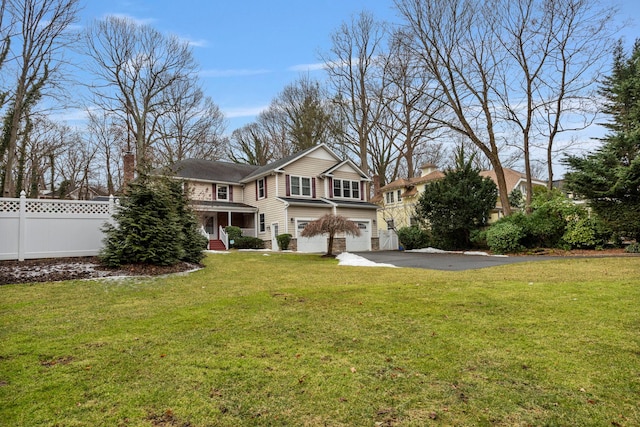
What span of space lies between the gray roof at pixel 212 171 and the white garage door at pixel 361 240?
9.12m

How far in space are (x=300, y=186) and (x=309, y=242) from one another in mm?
3992

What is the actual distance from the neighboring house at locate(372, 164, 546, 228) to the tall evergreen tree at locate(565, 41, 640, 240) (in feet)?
45.4

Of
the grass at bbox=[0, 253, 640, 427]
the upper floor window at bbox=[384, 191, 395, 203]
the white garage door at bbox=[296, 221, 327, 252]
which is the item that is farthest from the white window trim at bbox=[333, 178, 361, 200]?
the grass at bbox=[0, 253, 640, 427]

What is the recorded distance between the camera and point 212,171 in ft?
81.7

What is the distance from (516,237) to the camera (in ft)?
51.6

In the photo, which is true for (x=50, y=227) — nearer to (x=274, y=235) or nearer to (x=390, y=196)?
(x=274, y=235)

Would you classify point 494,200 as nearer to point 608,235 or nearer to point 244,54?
point 608,235

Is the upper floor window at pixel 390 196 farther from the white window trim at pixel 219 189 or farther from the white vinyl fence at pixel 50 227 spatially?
the white vinyl fence at pixel 50 227

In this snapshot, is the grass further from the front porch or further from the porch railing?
the front porch

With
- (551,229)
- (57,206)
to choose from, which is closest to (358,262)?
(551,229)

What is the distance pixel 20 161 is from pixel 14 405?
2573cm

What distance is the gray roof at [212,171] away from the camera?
923 inches

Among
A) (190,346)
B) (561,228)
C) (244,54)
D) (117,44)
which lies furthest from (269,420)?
(117,44)

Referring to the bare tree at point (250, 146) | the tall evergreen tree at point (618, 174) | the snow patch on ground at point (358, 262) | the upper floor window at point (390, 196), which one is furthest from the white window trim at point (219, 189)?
the tall evergreen tree at point (618, 174)
